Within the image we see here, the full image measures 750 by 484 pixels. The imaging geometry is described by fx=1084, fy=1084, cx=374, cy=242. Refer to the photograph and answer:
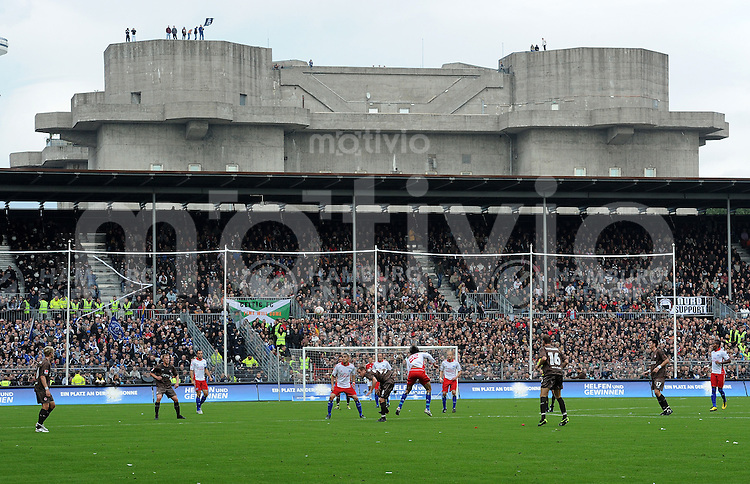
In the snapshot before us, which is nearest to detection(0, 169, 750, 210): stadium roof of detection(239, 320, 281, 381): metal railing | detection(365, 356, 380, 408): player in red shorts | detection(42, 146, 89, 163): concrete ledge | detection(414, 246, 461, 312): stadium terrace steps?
detection(414, 246, 461, 312): stadium terrace steps

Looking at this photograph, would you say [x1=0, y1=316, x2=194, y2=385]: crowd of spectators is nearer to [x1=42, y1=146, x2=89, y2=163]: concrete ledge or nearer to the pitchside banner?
the pitchside banner

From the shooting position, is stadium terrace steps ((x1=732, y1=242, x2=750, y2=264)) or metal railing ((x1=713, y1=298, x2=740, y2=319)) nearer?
metal railing ((x1=713, y1=298, x2=740, y2=319))

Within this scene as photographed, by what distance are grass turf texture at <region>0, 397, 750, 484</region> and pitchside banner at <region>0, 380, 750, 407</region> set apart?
7.83 metres

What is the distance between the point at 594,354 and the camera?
4578 cm

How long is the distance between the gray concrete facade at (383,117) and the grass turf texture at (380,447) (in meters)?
39.0

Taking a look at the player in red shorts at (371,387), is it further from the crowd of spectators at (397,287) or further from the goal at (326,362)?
the crowd of spectators at (397,287)

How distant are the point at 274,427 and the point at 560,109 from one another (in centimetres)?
5219

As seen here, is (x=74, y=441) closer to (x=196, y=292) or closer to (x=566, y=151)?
(x=196, y=292)

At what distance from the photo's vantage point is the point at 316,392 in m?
39.5

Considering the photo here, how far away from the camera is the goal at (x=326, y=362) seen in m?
39.5

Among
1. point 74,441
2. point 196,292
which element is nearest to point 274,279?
point 196,292

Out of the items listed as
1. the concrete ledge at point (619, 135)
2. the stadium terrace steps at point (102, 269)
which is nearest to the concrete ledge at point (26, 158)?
the stadium terrace steps at point (102, 269)

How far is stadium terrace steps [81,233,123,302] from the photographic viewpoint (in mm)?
53469

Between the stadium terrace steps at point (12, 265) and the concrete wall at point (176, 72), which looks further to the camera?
the concrete wall at point (176, 72)
